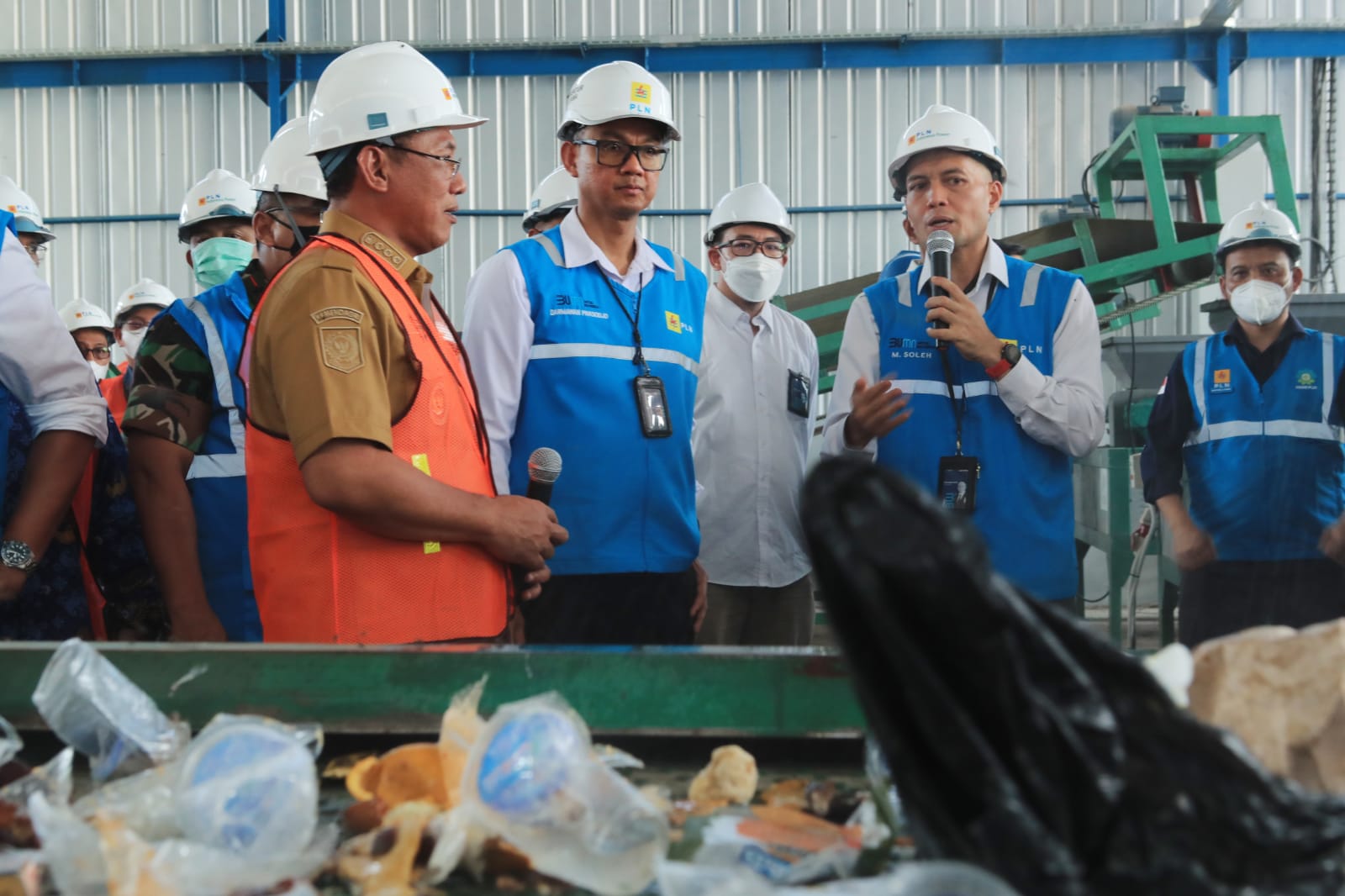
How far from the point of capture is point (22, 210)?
4.72 m

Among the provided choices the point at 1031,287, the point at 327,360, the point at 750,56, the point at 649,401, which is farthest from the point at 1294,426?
the point at 750,56

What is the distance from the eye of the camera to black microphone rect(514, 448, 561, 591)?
1.89 metres

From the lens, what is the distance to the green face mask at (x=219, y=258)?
3248 mm

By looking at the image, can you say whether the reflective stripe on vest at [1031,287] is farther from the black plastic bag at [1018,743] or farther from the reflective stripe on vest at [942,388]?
the black plastic bag at [1018,743]

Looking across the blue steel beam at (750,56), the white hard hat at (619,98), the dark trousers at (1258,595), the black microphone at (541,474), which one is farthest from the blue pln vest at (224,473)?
the blue steel beam at (750,56)

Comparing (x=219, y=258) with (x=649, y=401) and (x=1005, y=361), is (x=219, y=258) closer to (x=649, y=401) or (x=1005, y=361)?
(x=649, y=401)

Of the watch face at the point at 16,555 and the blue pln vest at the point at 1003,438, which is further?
the blue pln vest at the point at 1003,438

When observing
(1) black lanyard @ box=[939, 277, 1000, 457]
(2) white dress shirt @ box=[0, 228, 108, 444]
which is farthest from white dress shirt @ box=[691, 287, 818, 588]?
(2) white dress shirt @ box=[0, 228, 108, 444]

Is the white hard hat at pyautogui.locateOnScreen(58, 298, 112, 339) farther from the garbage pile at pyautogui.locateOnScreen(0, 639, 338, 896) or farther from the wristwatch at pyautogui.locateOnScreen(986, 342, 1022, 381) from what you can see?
the garbage pile at pyautogui.locateOnScreen(0, 639, 338, 896)

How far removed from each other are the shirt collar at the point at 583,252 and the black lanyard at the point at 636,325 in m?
0.04

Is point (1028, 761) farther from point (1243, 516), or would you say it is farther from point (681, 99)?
point (681, 99)

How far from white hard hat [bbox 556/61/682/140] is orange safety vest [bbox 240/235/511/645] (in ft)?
3.34

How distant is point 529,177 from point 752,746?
28.7 feet

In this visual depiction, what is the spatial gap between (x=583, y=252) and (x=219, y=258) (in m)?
1.35
